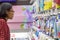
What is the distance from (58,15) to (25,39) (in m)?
3.72

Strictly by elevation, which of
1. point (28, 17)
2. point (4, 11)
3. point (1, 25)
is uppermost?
point (4, 11)

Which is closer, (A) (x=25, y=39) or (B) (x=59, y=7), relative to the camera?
(B) (x=59, y=7)

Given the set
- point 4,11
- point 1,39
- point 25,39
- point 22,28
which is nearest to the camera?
point 1,39

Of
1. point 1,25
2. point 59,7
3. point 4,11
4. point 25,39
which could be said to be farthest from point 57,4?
point 25,39

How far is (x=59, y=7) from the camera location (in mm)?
1420

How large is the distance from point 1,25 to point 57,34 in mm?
1140

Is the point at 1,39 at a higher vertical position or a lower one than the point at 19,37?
higher

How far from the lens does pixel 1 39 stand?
2311 mm

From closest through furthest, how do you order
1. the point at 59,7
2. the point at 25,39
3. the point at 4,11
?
the point at 59,7
the point at 4,11
the point at 25,39

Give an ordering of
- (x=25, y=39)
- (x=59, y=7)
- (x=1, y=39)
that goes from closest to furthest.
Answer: (x=59, y=7) < (x=1, y=39) < (x=25, y=39)

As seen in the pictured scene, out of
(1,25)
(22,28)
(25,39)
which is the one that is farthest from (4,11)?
(22,28)

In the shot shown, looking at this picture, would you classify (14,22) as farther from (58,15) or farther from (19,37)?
(58,15)

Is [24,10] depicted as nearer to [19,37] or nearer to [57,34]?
[19,37]

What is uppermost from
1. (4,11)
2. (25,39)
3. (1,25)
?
(4,11)
